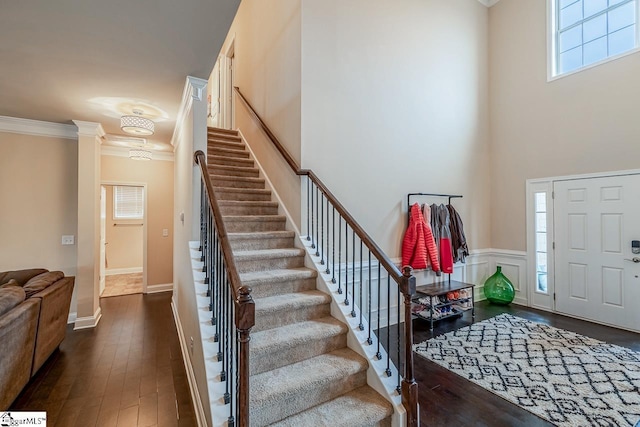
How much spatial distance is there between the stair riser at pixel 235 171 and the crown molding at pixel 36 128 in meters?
2.02

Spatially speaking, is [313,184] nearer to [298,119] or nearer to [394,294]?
[298,119]

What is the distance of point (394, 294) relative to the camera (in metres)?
3.90

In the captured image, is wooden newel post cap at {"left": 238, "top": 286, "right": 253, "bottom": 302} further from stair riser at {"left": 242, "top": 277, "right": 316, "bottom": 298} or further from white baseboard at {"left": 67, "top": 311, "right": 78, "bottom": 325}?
white baseboard at {"left": 67, "top": 311, "right": 78, "bottom": 325}

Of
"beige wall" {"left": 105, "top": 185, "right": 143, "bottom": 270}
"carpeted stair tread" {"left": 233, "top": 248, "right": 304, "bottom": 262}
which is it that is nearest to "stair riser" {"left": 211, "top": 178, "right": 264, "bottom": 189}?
"carpeted stair tread" {"left": 233, "top": 248, "right": 304, "bottom": 262}

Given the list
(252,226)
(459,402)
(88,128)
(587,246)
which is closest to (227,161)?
(252,226)

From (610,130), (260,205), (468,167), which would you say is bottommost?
(260,205)

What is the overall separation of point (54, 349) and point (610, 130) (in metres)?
7.02

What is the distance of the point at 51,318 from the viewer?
290 cm

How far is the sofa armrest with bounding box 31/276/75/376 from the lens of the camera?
8.71 ft

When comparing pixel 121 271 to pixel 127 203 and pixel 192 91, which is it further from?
pixel 192 91

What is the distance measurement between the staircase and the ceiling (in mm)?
1377

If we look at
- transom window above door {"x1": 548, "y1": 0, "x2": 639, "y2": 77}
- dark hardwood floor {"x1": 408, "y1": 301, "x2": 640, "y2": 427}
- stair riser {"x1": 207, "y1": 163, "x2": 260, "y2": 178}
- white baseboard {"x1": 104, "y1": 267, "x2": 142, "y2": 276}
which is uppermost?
transom window above door {"x1": 548, "y1": 0, "x2": 639, "y2": 77}

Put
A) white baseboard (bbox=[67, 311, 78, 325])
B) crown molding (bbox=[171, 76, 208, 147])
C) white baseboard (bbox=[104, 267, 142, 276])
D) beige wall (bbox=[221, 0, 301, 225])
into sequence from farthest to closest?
white baseboard (bbox=[104, 267, 142, 276]) → white baseboard (bbox=[67, 311, 78, 325]) → beige wall (bbox=[221, 0, 301, 225]) → crown molding (bbox=[171, 76, 208, 147])

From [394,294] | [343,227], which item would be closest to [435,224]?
[394,294]
